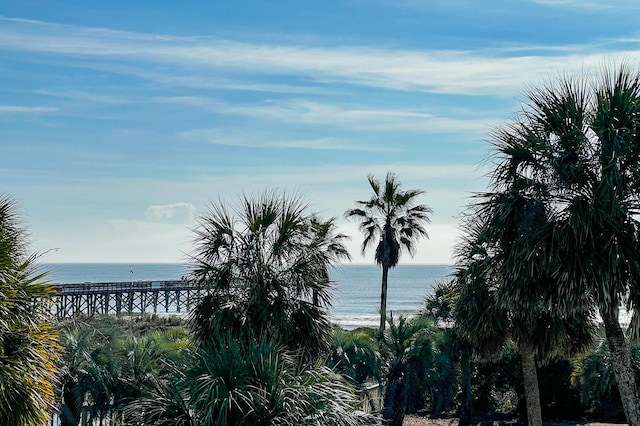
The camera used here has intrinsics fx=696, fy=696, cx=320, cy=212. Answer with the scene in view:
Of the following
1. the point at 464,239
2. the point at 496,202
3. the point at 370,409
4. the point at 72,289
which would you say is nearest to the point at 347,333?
the point at 370,409

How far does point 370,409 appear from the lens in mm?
20719

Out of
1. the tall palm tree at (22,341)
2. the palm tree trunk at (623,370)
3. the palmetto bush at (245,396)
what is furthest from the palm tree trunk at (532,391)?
the tall palm tree at (22,341)

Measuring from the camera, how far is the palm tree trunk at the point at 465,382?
23562 mm

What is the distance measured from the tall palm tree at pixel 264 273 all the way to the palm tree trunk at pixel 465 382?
10900 millimetres

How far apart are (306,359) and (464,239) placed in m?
5.13

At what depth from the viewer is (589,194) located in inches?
440

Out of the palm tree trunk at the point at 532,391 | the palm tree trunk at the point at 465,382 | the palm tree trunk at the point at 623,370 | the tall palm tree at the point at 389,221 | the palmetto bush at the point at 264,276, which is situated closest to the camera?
the palm tree trunk at the point at 623,370

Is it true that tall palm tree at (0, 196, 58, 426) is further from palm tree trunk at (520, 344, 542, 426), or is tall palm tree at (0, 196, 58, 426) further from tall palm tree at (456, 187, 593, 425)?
palm tree trunk at (520, 344, 542, 426)

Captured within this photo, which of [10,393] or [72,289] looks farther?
[72,289]

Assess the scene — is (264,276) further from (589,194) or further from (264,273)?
(589,194)

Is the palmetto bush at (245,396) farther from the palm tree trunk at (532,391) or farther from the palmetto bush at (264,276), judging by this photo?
the palm tree trunk at (532,391)

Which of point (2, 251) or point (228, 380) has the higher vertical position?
point (2, 251)

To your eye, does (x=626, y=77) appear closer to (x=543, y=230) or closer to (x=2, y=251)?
(x=543, y=230)

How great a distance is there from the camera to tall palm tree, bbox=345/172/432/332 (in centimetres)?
2791
